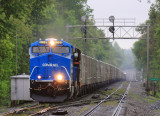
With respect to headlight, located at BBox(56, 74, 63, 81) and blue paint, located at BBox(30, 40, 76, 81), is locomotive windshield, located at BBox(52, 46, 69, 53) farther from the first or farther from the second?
headlight, located at BBox(56, 74, 63, 81)

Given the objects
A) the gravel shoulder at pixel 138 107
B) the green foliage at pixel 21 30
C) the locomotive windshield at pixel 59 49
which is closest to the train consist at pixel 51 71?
the locomotive windshield at pixel 59 49

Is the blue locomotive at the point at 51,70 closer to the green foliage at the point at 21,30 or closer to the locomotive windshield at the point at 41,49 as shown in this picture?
the locomotive windshield at the point at 41,49

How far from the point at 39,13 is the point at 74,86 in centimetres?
2335

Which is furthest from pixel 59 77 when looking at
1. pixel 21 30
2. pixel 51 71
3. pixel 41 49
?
pixel 21 30

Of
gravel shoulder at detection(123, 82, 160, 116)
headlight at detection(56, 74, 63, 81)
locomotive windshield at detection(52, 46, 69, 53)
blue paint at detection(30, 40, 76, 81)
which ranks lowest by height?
gravel shoulder at detection(123, 82, 160, 116)

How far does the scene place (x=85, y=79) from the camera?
88.1 ft

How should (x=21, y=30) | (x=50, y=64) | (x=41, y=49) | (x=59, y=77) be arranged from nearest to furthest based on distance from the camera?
(x=59, y=77), (x=50, y=64), (x=41, y=49), (x=21, y=30)

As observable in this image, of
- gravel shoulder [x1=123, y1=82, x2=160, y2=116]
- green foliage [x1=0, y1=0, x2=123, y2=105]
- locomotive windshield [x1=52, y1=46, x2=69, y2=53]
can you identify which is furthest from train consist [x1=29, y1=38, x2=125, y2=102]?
green foliage [x1=0, y1=0, x2=123, y2=105]

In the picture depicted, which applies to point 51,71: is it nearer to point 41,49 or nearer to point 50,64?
point 50,64

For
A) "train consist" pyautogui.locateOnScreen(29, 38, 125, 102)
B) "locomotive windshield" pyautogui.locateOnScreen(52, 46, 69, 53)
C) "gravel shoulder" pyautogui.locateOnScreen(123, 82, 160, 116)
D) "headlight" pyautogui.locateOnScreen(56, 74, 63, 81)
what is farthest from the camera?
"locomotive windshield" pyautogui.locateOnScreen(52, 46, 69, 53)

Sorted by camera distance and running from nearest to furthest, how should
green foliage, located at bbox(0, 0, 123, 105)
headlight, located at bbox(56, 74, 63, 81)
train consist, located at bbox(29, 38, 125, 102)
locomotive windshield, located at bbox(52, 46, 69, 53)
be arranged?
train consist, located at bbox(29, 38, 125, 102)
headlight, located at bbox(56, 74, 63, 81)
locomotive windshield, located at bbox(52, 46, 69, 53)
green foliage, located at bbox(0, 0, 123, 105)

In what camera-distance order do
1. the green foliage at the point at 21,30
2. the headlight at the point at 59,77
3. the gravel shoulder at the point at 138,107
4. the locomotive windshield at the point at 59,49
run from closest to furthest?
the gravel shoulder at the point at 138,107 < the headlight at the point at 59,77 < the locomotive windshield at the point at 59,49 < the green foliage at the point at 21,30

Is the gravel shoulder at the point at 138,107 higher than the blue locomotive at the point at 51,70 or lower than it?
lower

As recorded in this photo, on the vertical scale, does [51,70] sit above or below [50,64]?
below
